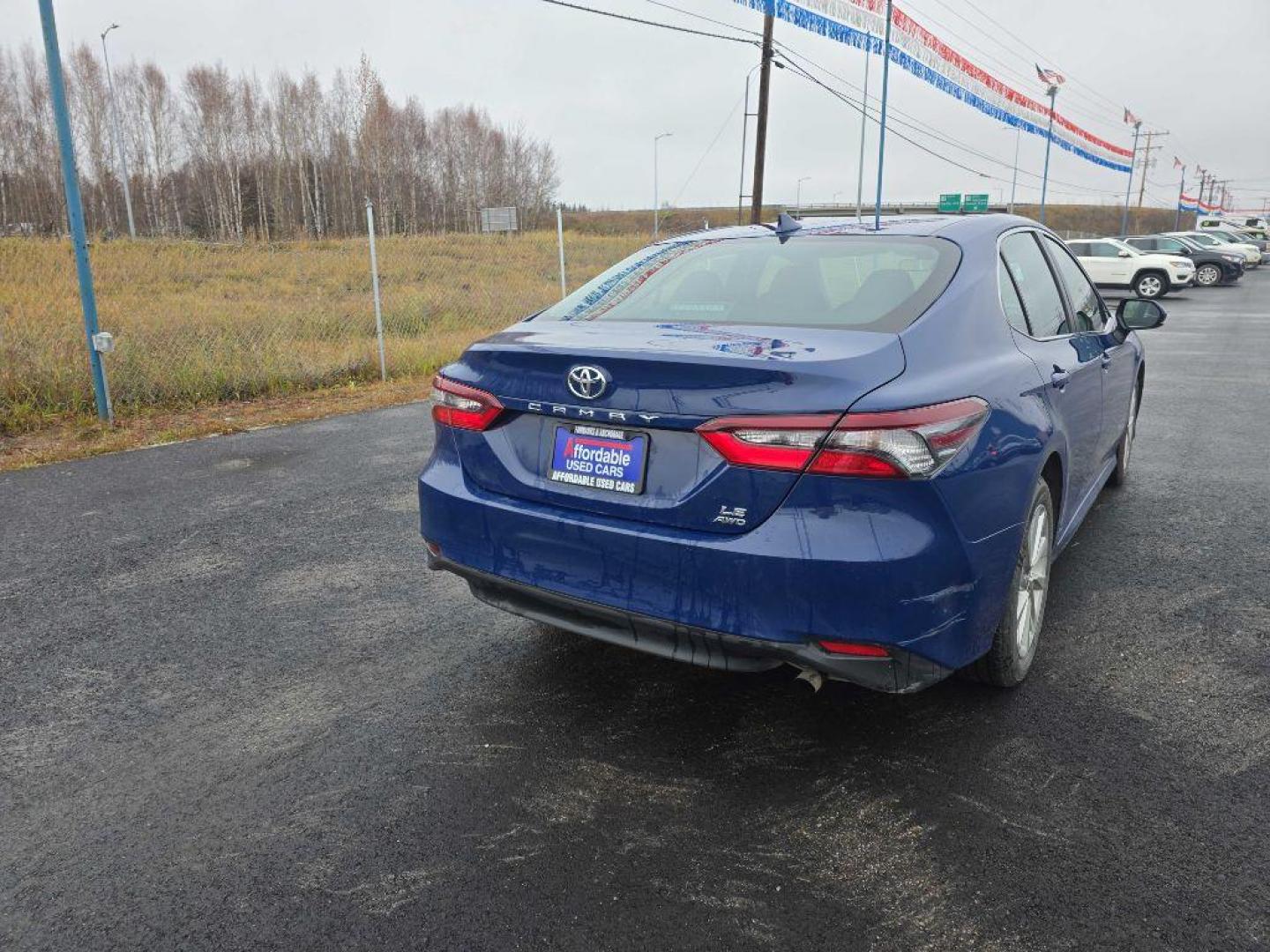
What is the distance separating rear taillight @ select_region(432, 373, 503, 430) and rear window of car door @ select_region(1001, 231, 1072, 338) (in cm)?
197

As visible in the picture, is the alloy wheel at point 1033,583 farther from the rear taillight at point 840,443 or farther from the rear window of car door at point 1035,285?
the rear taillight at point 840,443

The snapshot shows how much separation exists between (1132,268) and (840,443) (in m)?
27.2

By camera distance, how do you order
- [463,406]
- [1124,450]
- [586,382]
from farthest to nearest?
[1124,450] → [463,406] → [586,382]

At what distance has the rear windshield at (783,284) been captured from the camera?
9.18 ft

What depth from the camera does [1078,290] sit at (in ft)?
14.0

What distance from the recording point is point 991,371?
270 centimetres

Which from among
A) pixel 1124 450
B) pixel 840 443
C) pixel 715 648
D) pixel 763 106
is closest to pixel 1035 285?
pixel 840 443

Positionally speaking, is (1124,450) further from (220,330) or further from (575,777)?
(220,330)

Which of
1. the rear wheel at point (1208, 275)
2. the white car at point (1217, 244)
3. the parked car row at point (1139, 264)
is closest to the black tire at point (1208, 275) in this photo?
the rear wheel at point (1208, 275)

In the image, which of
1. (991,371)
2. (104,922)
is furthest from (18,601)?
(991,371)

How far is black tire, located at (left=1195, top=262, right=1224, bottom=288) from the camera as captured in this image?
29.4 metres

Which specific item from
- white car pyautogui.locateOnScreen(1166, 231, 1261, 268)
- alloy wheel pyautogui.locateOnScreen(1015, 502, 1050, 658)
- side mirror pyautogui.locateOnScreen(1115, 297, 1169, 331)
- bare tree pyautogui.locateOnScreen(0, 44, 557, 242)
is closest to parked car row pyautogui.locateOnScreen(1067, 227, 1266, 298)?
white car pyautogui.locateOnScreen(1166, 231, 1261, 268)

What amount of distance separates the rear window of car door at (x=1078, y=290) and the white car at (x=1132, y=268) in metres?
22.5

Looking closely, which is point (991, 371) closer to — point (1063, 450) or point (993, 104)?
point (1063, 450)
